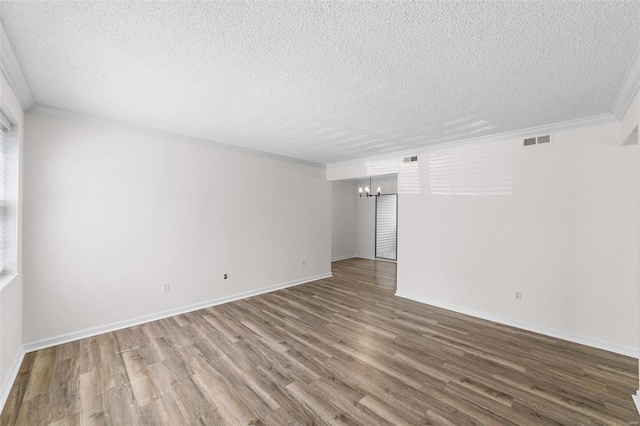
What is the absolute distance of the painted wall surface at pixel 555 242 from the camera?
9.39 ft

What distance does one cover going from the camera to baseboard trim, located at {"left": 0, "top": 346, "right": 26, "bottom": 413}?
2.00 meters

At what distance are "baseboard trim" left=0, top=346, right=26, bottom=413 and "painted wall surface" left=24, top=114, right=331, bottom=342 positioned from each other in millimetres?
239

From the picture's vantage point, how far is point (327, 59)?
1.90m

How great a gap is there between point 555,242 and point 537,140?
1318mm

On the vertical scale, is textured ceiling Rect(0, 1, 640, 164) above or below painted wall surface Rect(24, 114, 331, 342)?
above

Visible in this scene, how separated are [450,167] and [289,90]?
2.97 meters

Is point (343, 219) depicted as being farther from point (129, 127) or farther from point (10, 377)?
point (10, 377)

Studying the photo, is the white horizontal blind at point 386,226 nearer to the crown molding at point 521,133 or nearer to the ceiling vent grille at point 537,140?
the crown molding at point 521,133

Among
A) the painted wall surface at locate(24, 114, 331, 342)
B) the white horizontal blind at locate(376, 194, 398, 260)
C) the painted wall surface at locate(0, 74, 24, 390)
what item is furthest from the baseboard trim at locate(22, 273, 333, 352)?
the white horizontal blind at locate(376, 194, 398, 260)

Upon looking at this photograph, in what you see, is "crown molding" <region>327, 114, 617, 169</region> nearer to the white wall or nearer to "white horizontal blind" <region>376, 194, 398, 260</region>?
the white wall

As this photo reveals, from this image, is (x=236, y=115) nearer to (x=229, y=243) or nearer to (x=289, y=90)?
(x=289, y=90)

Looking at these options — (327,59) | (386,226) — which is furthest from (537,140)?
(386,226)

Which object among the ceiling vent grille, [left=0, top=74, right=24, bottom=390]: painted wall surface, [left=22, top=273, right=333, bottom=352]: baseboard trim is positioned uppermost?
the ceiling vent grille

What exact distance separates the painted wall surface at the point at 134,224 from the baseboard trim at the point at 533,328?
111 inches
